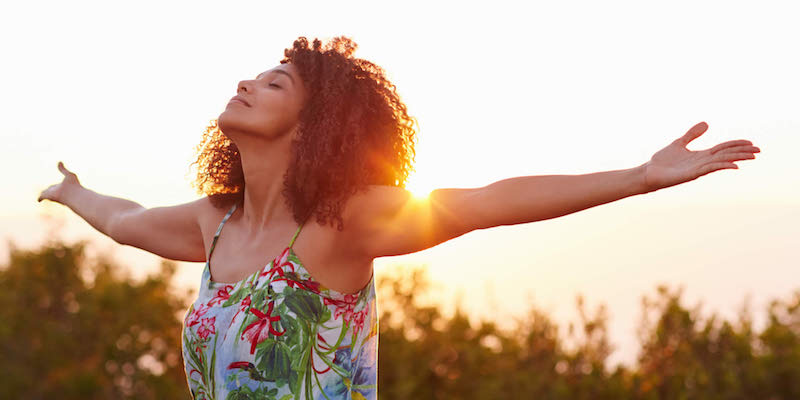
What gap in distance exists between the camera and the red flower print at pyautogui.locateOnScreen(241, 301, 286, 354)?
2.95 m

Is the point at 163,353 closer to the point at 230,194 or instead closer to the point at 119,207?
the point at 119,207

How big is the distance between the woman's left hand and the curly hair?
97cm

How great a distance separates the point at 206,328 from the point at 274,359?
310 millimetres

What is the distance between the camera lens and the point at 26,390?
1123 cm

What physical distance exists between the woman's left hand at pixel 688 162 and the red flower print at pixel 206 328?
1.54 meters

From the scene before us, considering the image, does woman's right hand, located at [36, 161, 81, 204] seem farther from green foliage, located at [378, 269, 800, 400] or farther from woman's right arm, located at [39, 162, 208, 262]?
green foliage, located at [378, 269, 800, 400]

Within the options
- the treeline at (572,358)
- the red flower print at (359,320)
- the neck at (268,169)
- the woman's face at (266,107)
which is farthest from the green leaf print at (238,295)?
the treeline at (572,358)

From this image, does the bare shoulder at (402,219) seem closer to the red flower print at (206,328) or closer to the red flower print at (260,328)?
the red flower print at (260,328)

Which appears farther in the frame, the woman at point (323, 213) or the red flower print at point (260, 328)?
the red flower print at point (260, 328)

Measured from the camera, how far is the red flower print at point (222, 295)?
3149mm

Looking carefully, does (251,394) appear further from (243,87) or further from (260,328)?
(243,87)

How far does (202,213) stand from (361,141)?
39.0 inches

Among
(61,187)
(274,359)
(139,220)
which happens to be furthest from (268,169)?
(61,187)

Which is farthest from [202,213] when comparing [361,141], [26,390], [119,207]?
[26,390]
